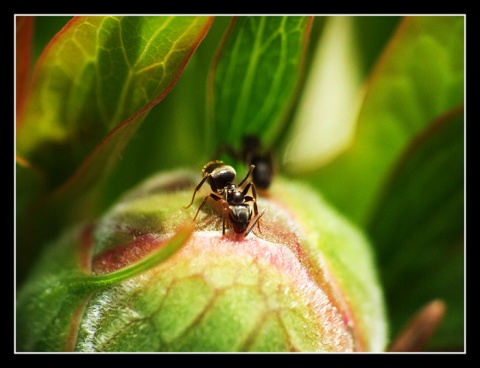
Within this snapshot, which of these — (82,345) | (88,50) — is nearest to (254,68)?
(88,50)

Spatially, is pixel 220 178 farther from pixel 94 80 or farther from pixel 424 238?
pixel 424 238

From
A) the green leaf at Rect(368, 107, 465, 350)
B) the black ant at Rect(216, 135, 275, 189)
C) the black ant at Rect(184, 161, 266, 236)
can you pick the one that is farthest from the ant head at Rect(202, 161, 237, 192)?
the green leaf at Rect(368, 107, 465, 350)

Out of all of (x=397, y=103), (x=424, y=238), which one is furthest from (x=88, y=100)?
(x=424, y=238)

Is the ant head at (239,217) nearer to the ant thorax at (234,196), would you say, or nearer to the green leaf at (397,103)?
the ant thorax at (234,196)

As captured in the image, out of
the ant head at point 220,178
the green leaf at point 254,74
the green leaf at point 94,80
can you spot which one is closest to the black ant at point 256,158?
the green leaf at point 254,74

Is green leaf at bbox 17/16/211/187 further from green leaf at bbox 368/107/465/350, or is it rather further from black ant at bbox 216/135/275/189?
green leaf at bbox 368/107/465/350

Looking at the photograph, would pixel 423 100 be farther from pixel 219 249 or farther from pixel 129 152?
pixel 219 249

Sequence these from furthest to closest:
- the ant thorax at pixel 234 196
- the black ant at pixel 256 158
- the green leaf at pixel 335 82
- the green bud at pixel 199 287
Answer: the green leaf at pixel 335 82 < the black ant at pixel 256 158 < the ant thorax at pixel 234 196 < the green bud at pixel 199 287
